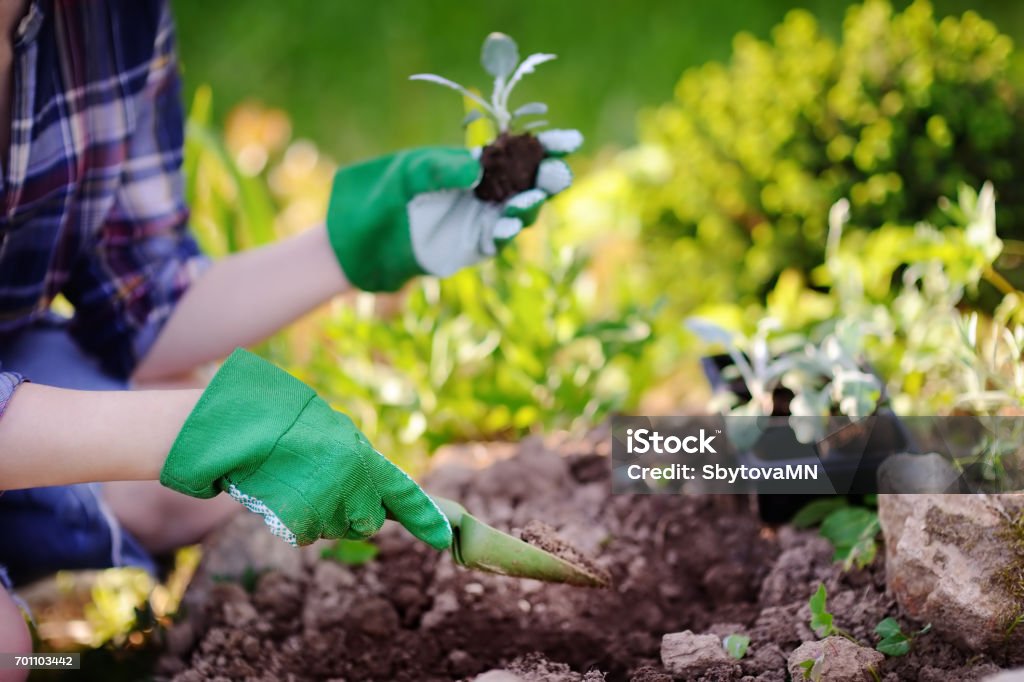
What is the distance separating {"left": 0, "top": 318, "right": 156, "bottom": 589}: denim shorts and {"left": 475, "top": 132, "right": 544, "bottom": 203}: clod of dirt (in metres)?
0.69

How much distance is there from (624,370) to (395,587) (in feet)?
2.29

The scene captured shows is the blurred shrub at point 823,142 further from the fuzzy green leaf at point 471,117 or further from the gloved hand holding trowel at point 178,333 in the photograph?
the fuzzy green leaf at point 471,117

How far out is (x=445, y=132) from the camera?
301 cm

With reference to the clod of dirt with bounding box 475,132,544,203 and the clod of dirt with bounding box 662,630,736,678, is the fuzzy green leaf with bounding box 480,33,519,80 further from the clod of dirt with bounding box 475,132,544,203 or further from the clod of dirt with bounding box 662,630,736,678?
the clod of dirt with bounding box 662,630,736,678

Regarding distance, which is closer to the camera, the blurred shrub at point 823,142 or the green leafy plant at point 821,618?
the green leafy plant at point 821,618

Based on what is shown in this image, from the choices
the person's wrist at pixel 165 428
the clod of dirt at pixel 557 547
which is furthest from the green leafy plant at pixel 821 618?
the person's wrist at pixel 165 428

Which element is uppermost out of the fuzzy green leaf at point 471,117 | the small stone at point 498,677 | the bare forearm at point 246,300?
the fuzzy green leaf at point 471,117

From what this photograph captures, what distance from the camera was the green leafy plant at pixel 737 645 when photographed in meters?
1.10

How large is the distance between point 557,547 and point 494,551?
100 millimetres

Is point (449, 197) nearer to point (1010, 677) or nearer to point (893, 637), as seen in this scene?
point (893, 637)

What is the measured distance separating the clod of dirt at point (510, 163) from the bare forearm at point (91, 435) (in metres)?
0.56
